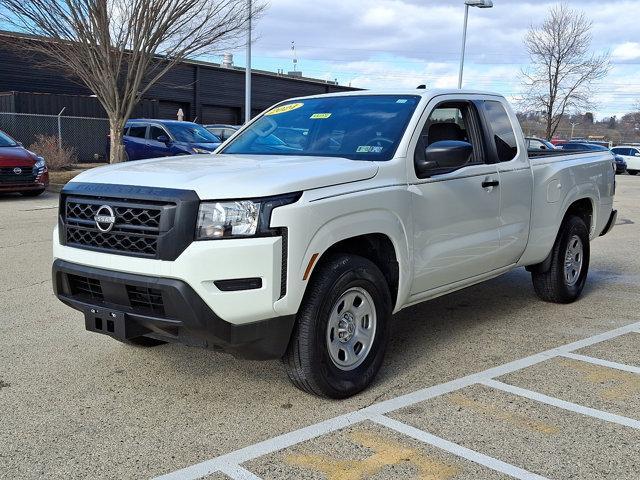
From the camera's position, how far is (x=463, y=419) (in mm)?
3869

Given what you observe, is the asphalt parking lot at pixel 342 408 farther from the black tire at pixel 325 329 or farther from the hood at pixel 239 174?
the hood at pixel 239 174

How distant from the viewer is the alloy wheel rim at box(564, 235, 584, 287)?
657 centimetres

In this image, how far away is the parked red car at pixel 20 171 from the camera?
14.0m

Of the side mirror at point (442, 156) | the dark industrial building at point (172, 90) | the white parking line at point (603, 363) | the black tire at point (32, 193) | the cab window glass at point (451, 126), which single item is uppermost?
the dark industrial building at point (172, 90)

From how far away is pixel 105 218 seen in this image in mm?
3820

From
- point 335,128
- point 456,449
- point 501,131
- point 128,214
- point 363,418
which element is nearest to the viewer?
point 456,449

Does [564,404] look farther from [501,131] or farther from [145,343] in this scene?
[145,343]

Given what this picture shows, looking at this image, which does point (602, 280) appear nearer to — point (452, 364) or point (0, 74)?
point (452, 364)

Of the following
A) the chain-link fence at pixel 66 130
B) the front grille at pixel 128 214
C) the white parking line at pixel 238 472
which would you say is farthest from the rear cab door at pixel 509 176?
the chain-link fence at pixel 66 130

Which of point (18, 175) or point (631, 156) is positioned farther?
point (631, 156)

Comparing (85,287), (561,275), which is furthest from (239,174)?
(561,275)

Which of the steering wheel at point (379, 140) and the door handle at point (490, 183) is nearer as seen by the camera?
the steering wheel at point (379, 140)

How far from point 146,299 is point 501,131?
3390mm

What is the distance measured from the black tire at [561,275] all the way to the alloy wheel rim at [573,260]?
22 mm
